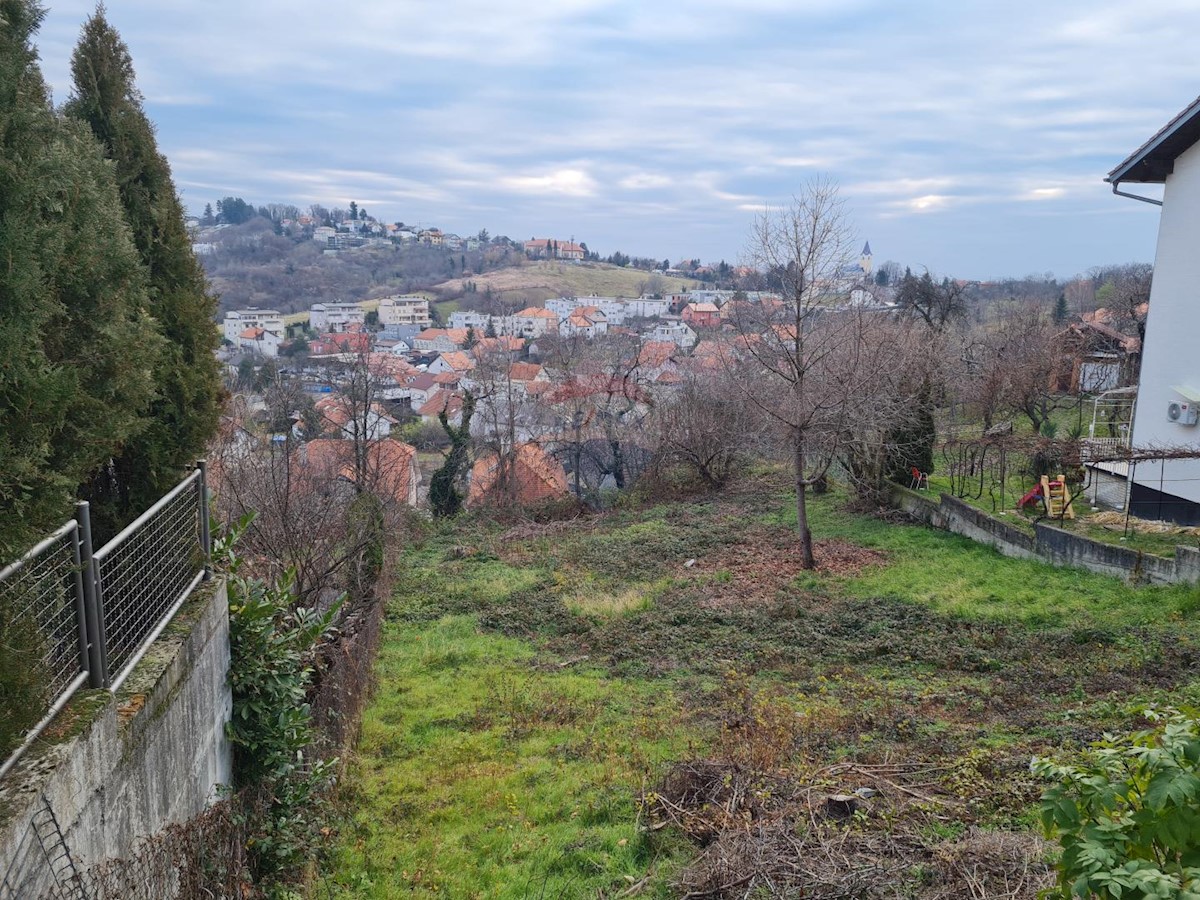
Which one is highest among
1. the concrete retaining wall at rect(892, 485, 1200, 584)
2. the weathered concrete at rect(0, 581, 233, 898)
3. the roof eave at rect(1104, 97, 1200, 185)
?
the roof eave at rect(1104, 97, 1200, 185)

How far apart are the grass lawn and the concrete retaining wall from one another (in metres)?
0.33

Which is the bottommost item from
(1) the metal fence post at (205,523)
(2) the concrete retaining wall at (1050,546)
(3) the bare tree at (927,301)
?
(2) the concrete retaining wall at (1050,546)

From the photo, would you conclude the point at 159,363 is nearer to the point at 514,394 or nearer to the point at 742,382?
the point at 742,382

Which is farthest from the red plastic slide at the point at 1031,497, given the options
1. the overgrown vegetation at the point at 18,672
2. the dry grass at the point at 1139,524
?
the overgrown vegetation at the point at 18,672

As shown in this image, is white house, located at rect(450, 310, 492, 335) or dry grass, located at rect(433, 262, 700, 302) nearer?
white house, located at rect(450, 310, 492, 335)

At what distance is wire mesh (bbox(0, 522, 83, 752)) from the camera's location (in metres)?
2.74

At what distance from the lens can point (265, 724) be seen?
18.6ft

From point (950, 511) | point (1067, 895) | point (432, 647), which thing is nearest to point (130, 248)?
point (1067, 895)

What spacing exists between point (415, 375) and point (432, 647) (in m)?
44.9

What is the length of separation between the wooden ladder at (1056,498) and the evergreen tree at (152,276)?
14.4 m

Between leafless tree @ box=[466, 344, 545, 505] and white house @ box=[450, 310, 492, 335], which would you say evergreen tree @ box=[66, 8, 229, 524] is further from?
white house @ box=[450, 310, 492, 335]

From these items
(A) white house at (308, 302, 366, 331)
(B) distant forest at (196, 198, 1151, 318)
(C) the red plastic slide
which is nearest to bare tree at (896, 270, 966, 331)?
(B) distant forest at (196, 198, 1151, 318)

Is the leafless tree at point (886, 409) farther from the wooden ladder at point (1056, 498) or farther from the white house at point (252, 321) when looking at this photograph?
the white house at point (252, 321)

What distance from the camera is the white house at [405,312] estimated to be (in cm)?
10179
